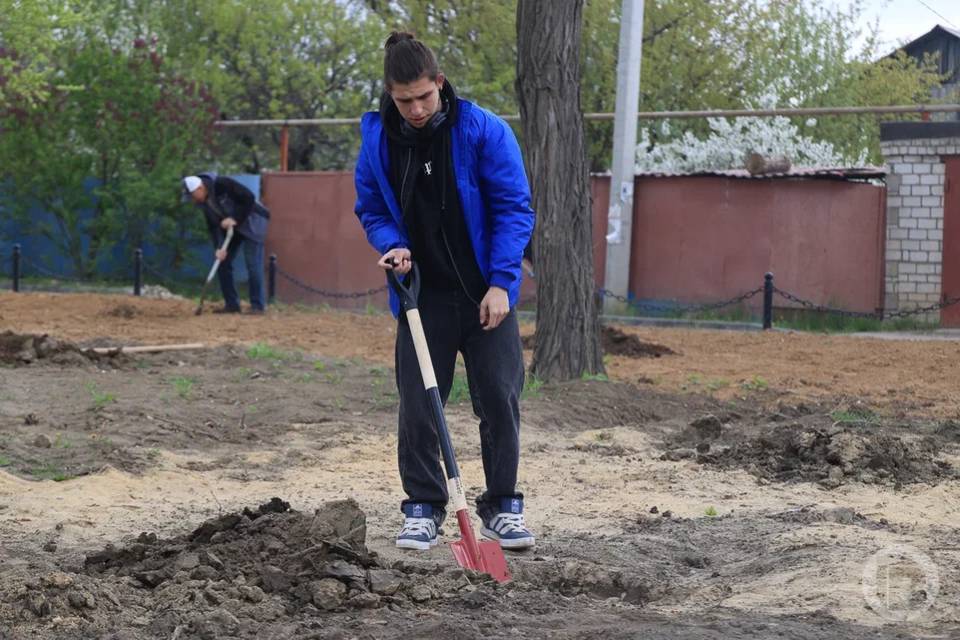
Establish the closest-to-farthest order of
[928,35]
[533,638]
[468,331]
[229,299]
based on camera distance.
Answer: [533,638]
[468,331]
[229,299]
[928,35]

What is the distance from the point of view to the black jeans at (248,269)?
1756cm

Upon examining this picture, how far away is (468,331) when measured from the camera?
18.5ft

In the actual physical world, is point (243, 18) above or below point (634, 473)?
above

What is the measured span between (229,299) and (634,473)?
36.3 feet

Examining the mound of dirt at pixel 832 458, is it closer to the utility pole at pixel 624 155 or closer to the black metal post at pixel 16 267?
the utility pole at pixel 624 155

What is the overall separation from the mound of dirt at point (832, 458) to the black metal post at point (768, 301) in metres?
9.56

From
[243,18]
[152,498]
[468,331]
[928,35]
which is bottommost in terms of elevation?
[152,498]

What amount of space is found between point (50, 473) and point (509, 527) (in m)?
2.77

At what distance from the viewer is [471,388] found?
18.8 feet

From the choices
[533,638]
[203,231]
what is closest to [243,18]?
[203,231]

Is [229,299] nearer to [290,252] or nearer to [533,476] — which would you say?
[290,252]

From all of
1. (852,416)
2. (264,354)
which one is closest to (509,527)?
Result: (852,416)

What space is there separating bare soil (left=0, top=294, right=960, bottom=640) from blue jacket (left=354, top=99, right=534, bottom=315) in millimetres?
1077

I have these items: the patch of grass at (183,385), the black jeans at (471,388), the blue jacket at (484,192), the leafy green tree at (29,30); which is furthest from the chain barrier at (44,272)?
the blue jacket at (484,192)
